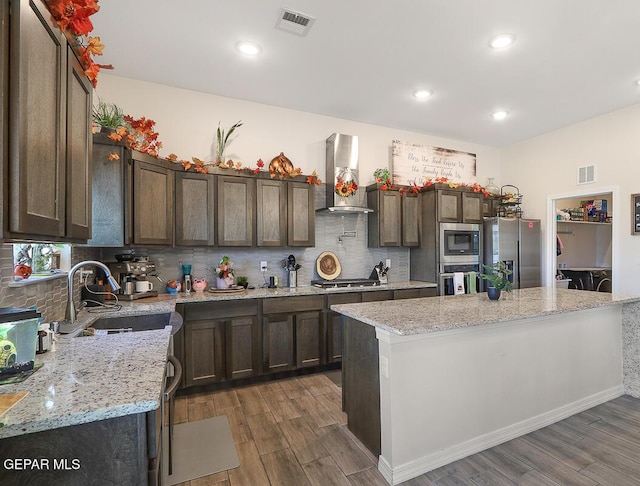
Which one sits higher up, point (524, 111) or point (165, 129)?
point (524, 111)

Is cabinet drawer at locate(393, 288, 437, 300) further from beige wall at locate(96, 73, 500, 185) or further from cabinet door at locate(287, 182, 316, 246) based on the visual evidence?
beige wall at locate(96, 73, 500, 185)

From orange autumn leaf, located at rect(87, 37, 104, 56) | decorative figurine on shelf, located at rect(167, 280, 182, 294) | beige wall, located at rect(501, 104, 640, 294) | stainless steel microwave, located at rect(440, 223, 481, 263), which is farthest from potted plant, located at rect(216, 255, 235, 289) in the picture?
beige wall, located at rect(501, 104, 640, 294)

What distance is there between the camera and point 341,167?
4008mm

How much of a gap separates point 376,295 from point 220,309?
5.80ft

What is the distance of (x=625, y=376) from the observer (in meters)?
2.94

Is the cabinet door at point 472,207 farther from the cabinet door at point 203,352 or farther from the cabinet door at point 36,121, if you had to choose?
the cabinet door at point 36,121

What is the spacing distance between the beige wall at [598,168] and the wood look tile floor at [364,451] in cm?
192

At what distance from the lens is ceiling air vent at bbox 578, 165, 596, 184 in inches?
165

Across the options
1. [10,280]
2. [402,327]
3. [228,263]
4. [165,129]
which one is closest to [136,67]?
[165,129]

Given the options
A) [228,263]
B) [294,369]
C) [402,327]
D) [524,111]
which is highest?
[524,111]

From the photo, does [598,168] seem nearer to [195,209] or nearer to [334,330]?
[334,330]

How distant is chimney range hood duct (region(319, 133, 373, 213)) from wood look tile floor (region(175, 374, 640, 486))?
7.23 ft

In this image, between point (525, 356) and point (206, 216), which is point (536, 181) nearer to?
point (525, 356)

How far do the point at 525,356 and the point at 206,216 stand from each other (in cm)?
306
